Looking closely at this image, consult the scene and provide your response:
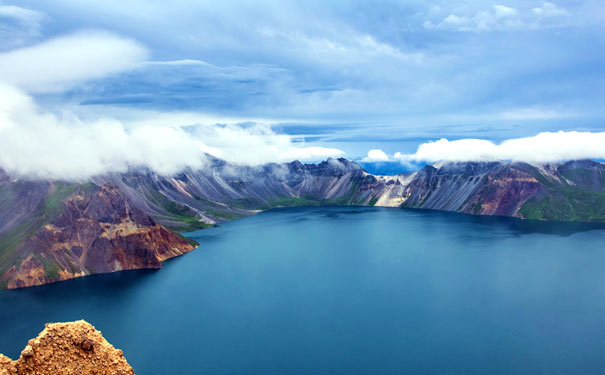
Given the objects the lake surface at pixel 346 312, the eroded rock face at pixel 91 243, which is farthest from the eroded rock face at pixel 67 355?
the eroded rock face at pixel 91 243

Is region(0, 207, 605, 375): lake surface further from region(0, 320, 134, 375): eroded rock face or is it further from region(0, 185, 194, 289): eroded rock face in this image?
region(0, 320, 134, 375): eroded rock face

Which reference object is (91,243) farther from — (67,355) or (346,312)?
(67,355)

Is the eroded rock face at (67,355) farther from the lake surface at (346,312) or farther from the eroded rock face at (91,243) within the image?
the eroded rock face at (91,243)

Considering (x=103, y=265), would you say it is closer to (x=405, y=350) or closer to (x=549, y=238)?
(x=405, y=350)

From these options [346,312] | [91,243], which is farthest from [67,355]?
[91,243]

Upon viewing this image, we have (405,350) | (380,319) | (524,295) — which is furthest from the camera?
(524,295)

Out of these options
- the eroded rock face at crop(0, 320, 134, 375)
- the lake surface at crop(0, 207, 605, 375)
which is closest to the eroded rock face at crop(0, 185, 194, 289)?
the lake surface at crop(0, 207, 605, 375)

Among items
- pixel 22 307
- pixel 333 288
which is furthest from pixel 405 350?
pixel 22 307
